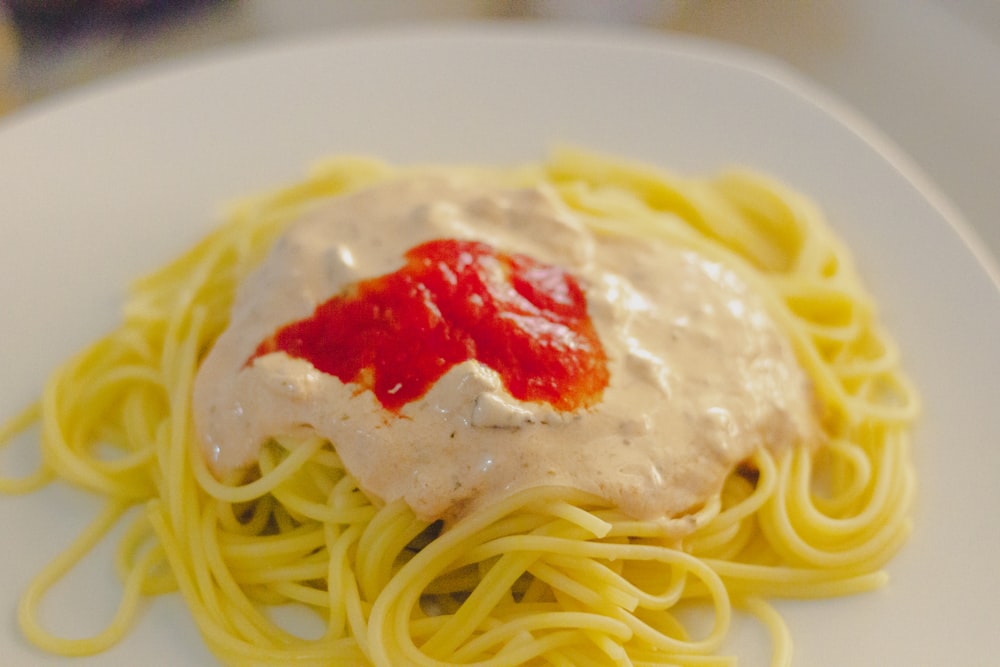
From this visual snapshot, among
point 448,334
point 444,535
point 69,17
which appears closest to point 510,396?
point 448,334

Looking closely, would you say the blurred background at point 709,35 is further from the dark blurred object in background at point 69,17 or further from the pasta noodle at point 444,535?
the pasta noodle at point 444,535

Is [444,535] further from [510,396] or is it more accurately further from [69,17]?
[69,17]

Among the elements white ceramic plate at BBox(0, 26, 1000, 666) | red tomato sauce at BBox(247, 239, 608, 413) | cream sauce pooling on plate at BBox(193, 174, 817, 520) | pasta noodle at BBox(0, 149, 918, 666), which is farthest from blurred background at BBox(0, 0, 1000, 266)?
red tomato sauce at BBox(247, 239, 608, 413)

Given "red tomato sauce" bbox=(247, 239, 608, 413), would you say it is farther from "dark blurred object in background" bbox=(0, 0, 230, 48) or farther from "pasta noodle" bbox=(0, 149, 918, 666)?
"dark blurred object in background" bbox=(0, 0, 230, 48)

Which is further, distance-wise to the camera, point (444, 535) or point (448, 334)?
point (448, 334)

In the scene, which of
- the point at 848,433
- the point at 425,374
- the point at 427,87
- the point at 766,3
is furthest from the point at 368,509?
the point at 766,3

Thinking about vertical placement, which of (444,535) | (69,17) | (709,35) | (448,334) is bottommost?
(444,535)
